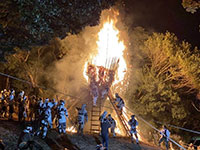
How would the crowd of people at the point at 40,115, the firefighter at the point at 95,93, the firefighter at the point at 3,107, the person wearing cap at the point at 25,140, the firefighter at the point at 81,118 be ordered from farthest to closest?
the firefighter at the point at 95,93, the firefighter at the point at 3,107, the firefighter at the point at 81,118, the crowd of people at the point at 40,115, the person wearing cap at the point at 25,140

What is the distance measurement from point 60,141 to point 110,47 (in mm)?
12333

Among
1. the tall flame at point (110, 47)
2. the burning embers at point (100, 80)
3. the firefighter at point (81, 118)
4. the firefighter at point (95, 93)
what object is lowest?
the firefighter at point (81, 118)

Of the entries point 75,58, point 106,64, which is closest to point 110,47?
point 106,64

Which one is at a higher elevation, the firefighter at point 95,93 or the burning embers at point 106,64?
the burning embers at point 106,64

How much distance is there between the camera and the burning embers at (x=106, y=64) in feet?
57.8

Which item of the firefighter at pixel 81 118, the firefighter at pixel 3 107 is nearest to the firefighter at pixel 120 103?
the firefighter at pixel 81 118

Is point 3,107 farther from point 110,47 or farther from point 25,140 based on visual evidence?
point 110,47

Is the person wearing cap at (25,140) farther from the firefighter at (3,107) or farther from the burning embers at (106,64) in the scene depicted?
the burning embers at (106,64)

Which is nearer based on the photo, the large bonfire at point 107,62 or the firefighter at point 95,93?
the firefighter at point 95,93

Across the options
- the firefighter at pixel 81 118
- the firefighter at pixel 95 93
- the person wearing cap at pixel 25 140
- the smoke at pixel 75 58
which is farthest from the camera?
the smoke at pixel 75 58

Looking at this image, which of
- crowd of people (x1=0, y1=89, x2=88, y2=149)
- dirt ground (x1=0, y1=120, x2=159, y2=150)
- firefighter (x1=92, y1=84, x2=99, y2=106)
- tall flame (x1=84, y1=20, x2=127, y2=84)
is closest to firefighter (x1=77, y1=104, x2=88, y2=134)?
crowd of people (x1=0, y1=89, x2=88, y2=149)

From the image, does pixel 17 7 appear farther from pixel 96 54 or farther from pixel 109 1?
pixel 96 54

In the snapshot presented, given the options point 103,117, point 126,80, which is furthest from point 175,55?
point 103,117

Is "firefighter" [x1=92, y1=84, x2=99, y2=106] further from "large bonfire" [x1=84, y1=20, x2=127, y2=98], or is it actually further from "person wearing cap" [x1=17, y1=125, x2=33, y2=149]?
"person wearing cap" [x1=17, y1=125, x2=33, y2=149]
